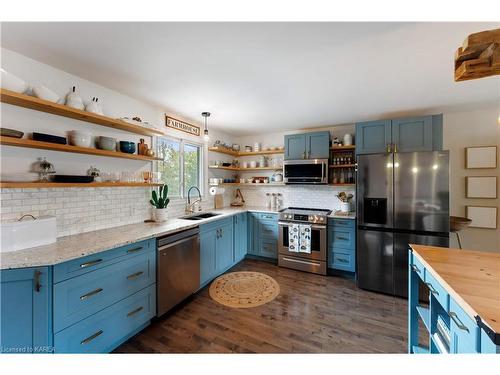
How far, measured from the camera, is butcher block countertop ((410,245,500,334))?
821mm

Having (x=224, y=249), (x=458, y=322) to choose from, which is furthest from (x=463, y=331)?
(x=224, y=249)

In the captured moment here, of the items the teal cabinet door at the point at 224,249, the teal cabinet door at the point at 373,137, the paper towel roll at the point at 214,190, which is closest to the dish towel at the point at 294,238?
the teal cabinet door at the point at 224,249

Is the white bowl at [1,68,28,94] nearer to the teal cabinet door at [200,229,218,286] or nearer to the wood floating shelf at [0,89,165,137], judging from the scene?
the wood floating shelf at [0,89,165,137]

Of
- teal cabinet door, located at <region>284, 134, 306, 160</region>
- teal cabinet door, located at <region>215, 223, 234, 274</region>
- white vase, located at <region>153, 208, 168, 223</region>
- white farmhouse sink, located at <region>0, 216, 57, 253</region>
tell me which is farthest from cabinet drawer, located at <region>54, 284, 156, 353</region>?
teal cabinet door, located at <region>284, 134, 306, 160</region>

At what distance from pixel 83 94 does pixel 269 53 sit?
6.10 ft

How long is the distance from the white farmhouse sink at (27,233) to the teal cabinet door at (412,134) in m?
3.96

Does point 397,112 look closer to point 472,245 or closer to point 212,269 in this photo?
point 472,245

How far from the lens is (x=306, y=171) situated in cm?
359

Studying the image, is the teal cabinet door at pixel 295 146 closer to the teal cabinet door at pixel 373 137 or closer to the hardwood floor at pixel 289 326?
the teal cabinet door at pixel 373 137

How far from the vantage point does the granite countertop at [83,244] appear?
1.31 m

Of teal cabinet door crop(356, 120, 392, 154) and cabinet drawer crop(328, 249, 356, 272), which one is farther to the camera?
cabinet drawer crop(328, 249, 356, 272)

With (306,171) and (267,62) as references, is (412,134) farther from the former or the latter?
(267,62)

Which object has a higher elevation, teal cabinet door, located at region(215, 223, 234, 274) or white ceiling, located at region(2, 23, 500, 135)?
white ceiling, located at region(2, 23, 500, 135)
